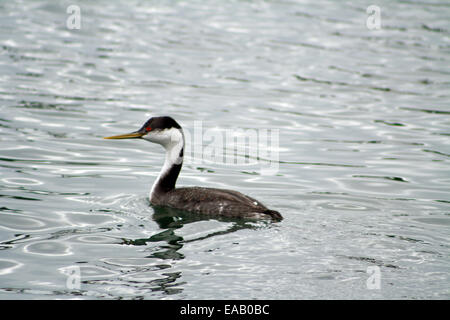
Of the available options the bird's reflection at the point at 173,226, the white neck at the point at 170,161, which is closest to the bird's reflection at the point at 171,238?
the bird's reflection at the point at 173,226

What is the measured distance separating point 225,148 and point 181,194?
423 cm

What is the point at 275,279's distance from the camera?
309 inches

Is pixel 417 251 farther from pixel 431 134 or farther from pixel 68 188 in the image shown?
pixel 431 134

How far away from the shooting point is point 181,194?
417 inches

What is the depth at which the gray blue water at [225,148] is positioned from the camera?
805 centimetres

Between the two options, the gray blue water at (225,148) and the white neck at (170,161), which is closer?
the gray blue water at (225,148)

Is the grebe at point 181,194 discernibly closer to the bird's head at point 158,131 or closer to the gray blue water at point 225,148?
the bird's head at point 158,131

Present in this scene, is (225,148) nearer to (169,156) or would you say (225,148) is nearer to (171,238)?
(169,156)

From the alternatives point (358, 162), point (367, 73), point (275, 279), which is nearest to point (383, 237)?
point (275, 279)

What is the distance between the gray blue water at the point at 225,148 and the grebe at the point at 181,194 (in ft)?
0.66

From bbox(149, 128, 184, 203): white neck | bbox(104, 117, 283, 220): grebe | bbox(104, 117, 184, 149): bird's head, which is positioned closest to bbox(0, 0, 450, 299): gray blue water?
bbox(104, 117, 283, 220): grebe

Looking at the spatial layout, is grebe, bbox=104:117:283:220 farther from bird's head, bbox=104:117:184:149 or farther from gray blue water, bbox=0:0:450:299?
gray blue water, bbox=0:0:450:299

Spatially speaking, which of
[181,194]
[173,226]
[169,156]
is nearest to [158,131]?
[169,156]
